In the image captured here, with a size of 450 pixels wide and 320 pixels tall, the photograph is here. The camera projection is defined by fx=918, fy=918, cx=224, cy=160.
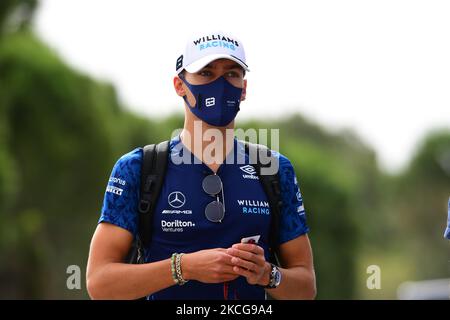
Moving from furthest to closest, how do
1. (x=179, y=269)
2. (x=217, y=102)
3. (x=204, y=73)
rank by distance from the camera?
(x=204, y=73)
(x=217, y=102)
(x=179, y=269)

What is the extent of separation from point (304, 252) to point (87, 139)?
34.5m

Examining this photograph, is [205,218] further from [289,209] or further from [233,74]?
[233,74]

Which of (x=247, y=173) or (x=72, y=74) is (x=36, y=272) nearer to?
(x=72, y=74)

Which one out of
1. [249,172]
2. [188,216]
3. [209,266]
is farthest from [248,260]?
[249,172]

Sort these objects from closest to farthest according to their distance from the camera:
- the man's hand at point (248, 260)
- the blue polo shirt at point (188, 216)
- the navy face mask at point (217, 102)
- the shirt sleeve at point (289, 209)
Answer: the man's hand at point (248, 260) → the blue polo shirt at point (188, 216) → the navy face mask at point (217, 102) → the shirt sleeve at point (289, 209)

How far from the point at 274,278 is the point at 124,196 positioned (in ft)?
3.60

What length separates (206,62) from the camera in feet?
19.7

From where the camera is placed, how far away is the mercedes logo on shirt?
19.5ft

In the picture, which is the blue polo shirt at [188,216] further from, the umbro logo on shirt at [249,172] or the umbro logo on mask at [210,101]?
the umbro logo on mask at [210,101]

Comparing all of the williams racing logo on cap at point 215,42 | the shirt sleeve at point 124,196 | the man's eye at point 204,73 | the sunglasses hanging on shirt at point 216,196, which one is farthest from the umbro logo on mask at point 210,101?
the shirt sleeve at point 124,196

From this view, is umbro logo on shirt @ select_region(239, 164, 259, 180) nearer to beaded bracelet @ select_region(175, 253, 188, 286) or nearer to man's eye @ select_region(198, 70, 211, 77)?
→ man's eye @ select_region(198, 70, 211, 77)

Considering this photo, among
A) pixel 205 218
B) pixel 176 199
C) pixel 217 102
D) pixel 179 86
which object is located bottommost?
pixel 205 218

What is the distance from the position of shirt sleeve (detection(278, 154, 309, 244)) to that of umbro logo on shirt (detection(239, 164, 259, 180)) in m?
0.18

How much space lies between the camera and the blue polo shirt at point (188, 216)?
593 cm
